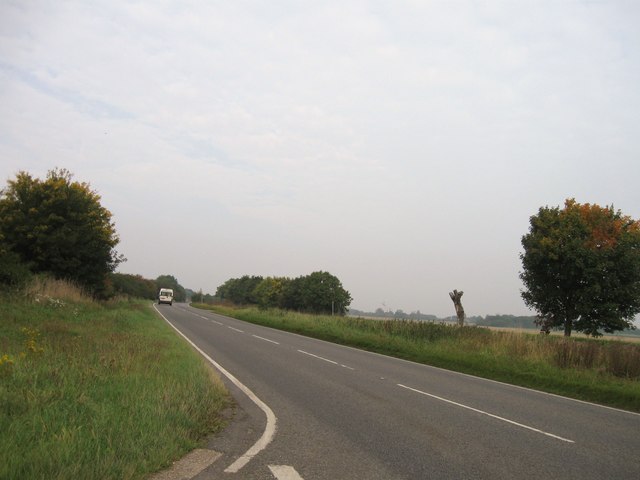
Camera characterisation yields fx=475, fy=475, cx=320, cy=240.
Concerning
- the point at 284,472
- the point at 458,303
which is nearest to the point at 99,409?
the point at 284,472

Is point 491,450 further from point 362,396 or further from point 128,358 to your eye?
point 128,358

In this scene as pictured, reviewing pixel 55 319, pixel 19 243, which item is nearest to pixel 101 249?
pixel 19 243

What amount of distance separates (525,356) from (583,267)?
22498 mm

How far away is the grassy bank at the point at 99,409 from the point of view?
4504 millimetres

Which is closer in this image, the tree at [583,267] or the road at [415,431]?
the road at [415,431]

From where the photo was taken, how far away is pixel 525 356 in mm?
16172

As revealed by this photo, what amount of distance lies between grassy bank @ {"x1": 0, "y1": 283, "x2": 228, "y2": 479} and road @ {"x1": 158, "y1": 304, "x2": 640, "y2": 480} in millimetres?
620

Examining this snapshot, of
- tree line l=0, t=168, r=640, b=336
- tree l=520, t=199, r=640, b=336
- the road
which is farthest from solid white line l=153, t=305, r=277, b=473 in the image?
tree l=520, t=199, r=640, b=336

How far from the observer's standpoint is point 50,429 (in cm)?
522

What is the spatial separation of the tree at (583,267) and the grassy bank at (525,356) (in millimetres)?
18025

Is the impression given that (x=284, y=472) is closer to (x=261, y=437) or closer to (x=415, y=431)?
(x=261, y=437)

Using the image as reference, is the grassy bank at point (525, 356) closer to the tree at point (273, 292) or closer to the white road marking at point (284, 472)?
the white road marking at point (284, 472)

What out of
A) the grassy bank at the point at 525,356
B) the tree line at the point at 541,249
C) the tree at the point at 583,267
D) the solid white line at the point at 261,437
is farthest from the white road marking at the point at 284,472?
the tree at the point at 583,267

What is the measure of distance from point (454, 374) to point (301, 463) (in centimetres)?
1013
